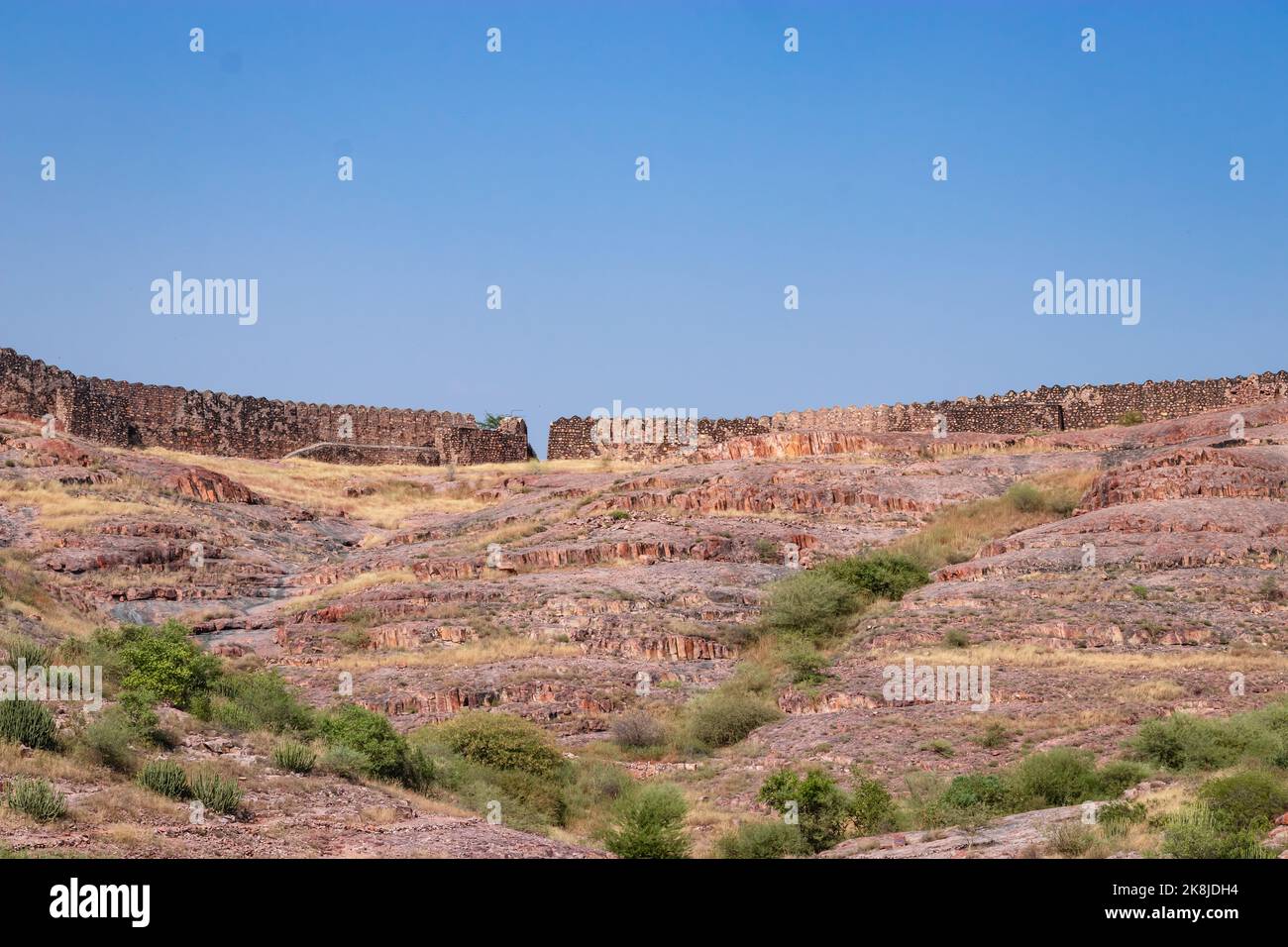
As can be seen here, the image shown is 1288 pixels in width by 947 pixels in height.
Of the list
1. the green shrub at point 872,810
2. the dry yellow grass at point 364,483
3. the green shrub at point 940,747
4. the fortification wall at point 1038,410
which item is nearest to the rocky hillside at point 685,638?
the green shrub at point 872,810

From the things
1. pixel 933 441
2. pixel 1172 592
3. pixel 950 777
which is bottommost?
pixel 950 777

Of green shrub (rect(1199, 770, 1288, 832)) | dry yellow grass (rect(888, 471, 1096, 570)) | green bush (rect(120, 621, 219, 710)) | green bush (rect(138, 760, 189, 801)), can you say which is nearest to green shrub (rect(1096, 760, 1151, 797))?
green shrub (rect(1199, 770, 1288, 832))

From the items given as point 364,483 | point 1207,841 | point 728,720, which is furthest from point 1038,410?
point 1207,841

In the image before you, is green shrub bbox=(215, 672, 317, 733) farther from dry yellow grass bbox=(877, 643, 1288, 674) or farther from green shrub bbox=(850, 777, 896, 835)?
dry yellow grass bbox=(877, 643, 1288, 674)

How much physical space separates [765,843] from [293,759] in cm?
571

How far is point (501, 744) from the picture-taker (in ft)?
83.5

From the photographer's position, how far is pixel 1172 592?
32.8m

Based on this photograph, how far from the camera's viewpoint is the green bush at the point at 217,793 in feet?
57.4

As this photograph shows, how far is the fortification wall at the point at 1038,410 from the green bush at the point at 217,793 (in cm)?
4338

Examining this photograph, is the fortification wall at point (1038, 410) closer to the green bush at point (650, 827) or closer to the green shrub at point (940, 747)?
the green shrub at point (940, 747)

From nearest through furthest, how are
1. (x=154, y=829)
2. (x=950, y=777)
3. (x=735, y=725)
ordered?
(x=154, y=829) → (x=950, y=777) → (x=735, y=725)

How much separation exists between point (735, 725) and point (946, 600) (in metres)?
7.20
